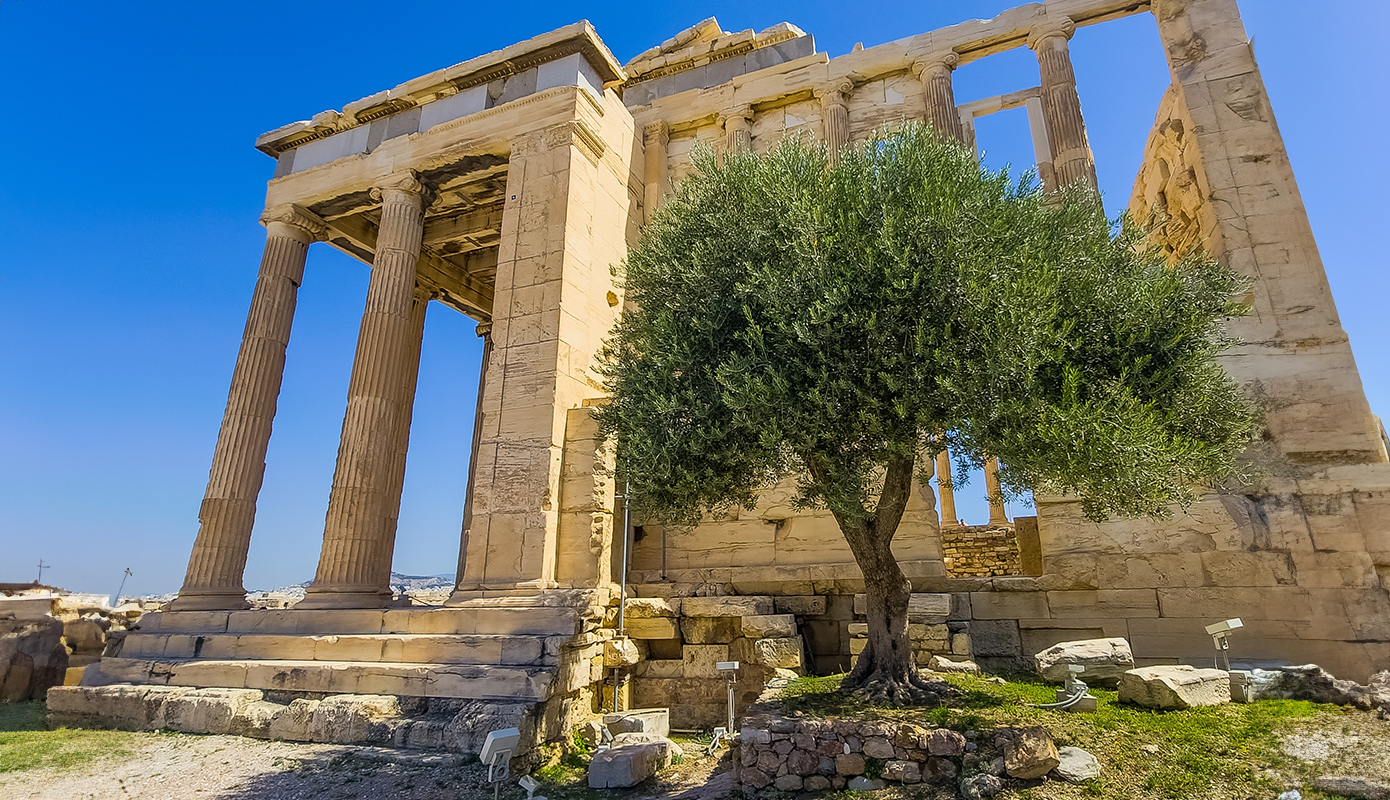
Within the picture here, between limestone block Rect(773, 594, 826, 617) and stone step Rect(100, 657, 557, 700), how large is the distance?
12.9 feet

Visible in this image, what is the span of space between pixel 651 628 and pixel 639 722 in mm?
2113

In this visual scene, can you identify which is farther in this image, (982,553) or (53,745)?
(982,553)

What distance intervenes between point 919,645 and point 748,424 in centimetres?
433

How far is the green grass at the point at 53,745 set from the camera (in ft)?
23.6

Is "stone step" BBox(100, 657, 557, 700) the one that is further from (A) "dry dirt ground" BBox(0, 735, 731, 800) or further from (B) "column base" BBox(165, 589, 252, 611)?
(B) "column base" BBox(165, 589, 252, 611)

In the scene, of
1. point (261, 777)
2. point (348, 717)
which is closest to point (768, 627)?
point (348, 717)

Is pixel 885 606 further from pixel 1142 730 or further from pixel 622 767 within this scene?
pixel 622 767

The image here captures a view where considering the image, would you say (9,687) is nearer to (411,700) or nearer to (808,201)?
(411,700)

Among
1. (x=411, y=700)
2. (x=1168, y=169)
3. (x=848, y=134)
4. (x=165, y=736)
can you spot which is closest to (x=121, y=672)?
(x=165, y=736)

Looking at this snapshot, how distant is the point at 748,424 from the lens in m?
7.02

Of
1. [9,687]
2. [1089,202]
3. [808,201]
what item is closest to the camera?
[808,201]

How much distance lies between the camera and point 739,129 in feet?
50.7

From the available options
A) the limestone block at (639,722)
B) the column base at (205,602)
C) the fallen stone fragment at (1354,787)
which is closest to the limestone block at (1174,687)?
the fallen stone fragment at (1354,787)

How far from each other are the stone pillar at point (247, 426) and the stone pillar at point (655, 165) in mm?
6827
